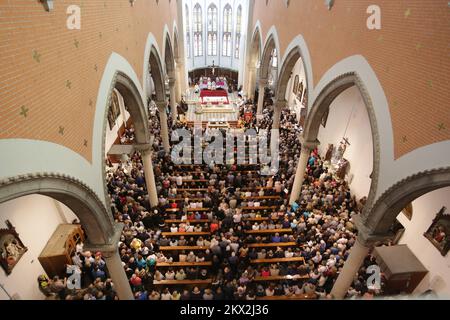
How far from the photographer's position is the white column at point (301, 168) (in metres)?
9.81

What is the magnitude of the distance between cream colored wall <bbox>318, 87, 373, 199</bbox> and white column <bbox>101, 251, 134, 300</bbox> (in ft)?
28.5

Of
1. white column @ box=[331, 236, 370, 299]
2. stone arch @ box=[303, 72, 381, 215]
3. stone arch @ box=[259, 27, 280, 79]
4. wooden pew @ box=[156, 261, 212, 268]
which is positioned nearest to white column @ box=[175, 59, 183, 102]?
stone arch @ box=[259, 27, 280, 79]

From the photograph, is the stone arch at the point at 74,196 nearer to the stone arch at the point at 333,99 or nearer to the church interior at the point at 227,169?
the church interior at the point at 227,169

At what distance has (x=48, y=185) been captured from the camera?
12.6 ft

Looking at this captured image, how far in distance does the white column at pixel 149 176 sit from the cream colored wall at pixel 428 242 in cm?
829

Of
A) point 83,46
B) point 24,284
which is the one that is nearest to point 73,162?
point 83,46

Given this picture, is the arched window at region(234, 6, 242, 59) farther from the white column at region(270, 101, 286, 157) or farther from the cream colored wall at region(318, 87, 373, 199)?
the cream colored wall at region(318, 87, 373, 199)

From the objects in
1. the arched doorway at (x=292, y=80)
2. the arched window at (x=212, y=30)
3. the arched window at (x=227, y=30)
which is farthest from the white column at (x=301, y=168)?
the arched window at (x=212, y=30)

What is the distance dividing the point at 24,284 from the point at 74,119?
16.7 ft

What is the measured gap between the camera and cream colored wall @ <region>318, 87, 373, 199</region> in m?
10.8

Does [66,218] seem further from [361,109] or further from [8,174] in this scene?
[361,109]

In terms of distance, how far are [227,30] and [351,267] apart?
25.1 meters

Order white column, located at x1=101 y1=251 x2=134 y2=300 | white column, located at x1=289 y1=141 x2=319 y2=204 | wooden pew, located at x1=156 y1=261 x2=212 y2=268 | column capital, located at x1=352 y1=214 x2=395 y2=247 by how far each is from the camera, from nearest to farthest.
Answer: column capital, located at x1=352 y1=214 x2=395 y2=247 → white column, located at x1=101 y1=251 x2=134 y2=300 → wooden pew, located at x1=156 y1=261 x2=212 y2=268 → white column, located at x1=289 y1=141 x2=319 y2=204

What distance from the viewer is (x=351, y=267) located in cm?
686
